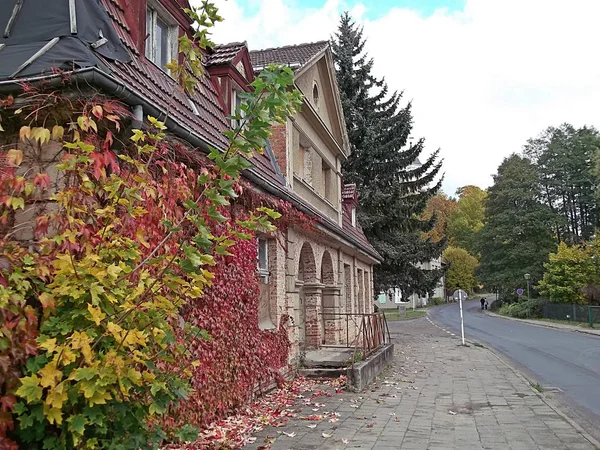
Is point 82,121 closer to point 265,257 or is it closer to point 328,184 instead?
point 265,257

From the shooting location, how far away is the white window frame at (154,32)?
7.02 m

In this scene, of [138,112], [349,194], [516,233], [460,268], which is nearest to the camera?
[138,112]

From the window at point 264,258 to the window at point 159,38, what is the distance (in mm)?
3816

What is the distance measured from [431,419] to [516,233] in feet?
157

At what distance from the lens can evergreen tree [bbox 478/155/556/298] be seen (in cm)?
5134

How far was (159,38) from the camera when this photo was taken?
7582mm

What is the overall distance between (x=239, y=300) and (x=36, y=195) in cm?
370

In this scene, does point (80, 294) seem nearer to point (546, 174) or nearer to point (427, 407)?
point (427, 407)

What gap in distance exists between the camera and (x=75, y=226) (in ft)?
13.0

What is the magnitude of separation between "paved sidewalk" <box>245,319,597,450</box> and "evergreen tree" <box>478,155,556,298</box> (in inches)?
1640

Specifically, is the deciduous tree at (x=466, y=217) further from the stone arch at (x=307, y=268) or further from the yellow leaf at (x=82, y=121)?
the yellow leaf at (x=82, y=121)

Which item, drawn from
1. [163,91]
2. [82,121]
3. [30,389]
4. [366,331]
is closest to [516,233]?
[366,331]

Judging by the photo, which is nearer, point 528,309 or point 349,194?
point 349,194

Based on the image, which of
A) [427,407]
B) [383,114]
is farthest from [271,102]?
[383,114]
